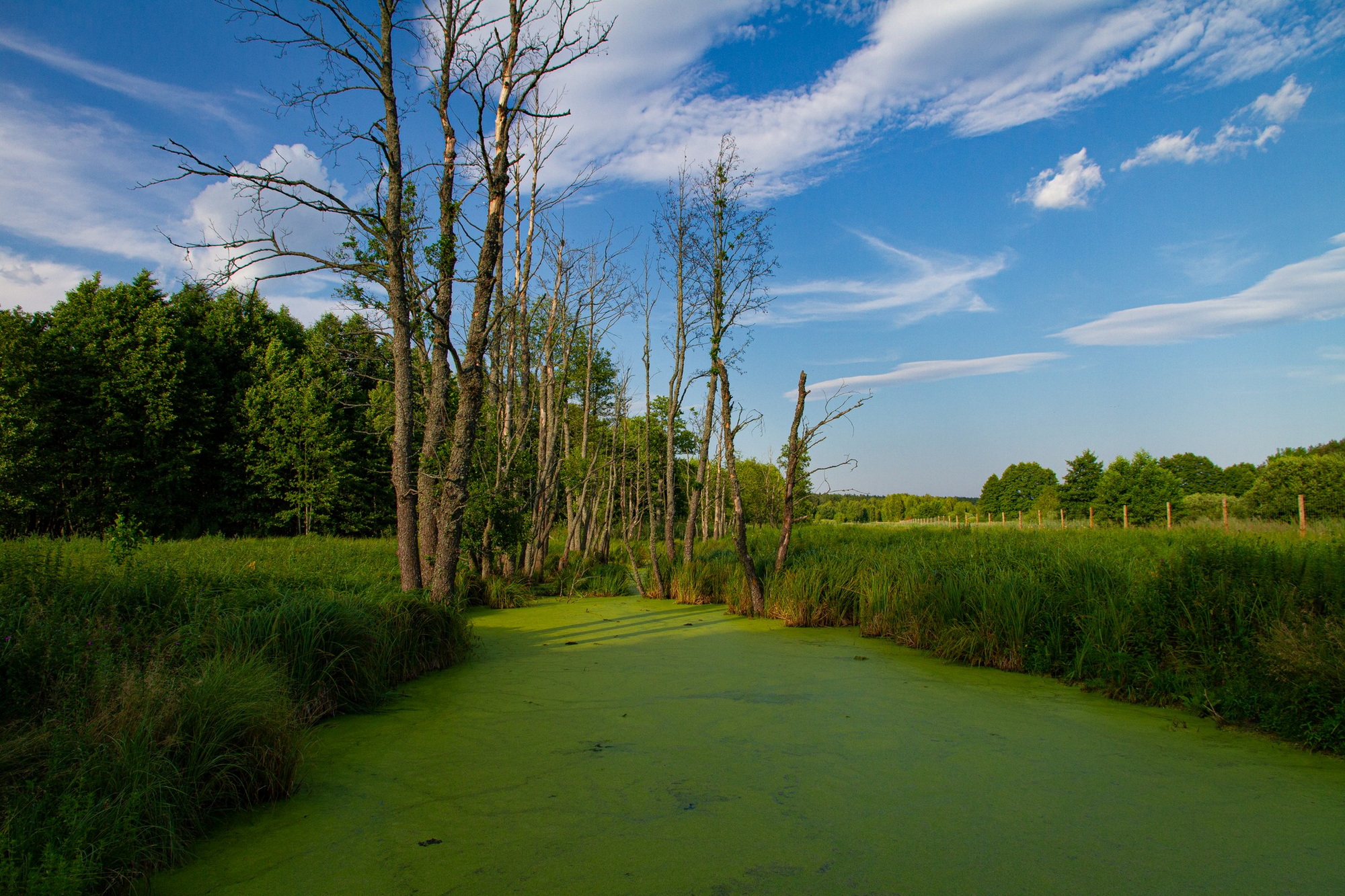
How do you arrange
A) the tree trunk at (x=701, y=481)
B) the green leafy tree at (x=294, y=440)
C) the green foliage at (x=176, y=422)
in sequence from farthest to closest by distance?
the green leafy tree at (x=294, y=440) → the green foliage at (x=176, y=422) → the tree trunk at (x=701, y=481)

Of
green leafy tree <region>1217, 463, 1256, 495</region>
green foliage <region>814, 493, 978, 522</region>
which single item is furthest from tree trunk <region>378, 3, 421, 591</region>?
green foliage <region>814, 493, 978, 522</region>

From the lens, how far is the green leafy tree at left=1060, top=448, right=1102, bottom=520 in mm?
35406

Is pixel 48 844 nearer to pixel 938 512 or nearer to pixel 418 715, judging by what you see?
pixel 418 715

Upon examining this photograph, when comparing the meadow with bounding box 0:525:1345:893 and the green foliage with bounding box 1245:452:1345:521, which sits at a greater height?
the green foliage with bounding box 1245:452:1345:521

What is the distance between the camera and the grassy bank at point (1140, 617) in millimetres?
3383

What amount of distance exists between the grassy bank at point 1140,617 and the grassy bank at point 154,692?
13.5 feet

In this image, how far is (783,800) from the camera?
2633mm

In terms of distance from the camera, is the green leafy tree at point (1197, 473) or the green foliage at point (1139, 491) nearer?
the green foliage at point (1139, 491)

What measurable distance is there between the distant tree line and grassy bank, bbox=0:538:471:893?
20.6m

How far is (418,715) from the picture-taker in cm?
380

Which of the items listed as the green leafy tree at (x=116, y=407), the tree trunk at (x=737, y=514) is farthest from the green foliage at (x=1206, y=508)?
the green leafy tree at (x=116, y=407)

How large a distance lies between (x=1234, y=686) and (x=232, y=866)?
475 cm

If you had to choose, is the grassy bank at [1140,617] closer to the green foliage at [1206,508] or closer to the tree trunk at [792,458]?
the tree trunk at [792,458]

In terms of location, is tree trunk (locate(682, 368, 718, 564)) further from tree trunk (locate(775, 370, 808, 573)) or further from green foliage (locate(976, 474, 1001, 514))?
green foliage (locate(976, 474, 1001, 514))
